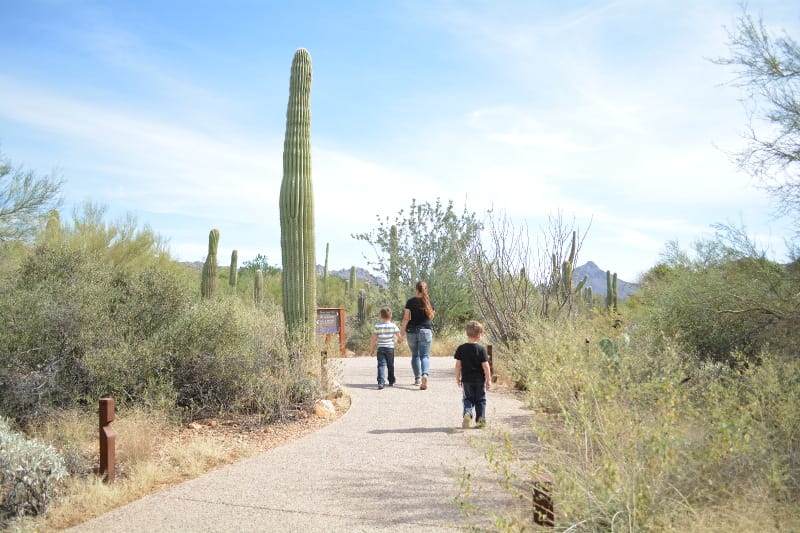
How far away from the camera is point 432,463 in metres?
6.54

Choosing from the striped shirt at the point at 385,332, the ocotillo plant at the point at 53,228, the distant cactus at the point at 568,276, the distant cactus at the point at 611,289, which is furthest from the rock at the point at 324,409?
the distant cactus at the point at 611,289

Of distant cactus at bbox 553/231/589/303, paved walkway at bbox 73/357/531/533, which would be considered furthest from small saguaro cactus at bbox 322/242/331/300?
paved walkway at bbox 73/357/531/533

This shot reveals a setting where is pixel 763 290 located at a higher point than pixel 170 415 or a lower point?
higher

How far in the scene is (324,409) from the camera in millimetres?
9234

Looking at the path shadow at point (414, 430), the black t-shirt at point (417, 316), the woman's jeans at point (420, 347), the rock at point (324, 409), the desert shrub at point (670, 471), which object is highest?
the black t-shirt at point (417, 316)

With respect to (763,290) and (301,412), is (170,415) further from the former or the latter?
(763,290)

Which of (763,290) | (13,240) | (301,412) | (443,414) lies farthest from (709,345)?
(13,240)

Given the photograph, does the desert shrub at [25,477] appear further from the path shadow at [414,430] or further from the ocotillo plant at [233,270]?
the ocotillo plant at [233,270]

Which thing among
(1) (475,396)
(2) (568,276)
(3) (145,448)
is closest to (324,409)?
(1) (475,396)

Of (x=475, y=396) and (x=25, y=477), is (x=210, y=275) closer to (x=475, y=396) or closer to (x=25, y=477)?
(x=475, y=396)

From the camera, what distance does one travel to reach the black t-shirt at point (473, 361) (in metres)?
7.83

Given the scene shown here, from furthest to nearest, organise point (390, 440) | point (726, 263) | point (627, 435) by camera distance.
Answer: point (726, 263), point (390, 440), point (627, 435)

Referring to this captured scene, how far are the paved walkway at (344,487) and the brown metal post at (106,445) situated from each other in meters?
0.62

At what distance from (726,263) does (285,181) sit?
24.3 ft
